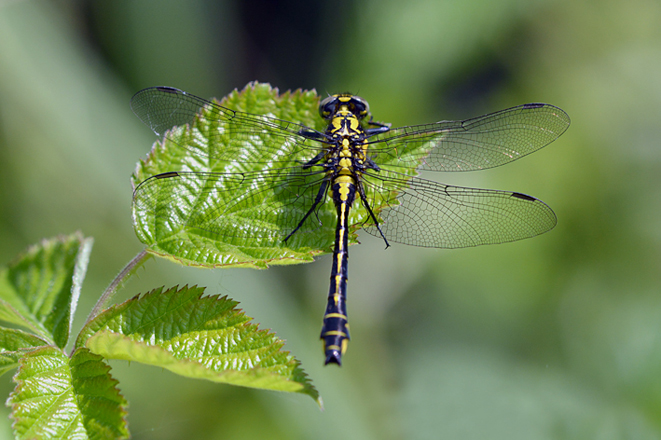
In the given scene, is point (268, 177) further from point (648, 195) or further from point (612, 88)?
point (612, 88)

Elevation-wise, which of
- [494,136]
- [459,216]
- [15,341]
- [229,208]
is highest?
[494,136]

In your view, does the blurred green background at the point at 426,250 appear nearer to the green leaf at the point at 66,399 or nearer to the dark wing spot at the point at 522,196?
the green leaf at the point at 66,399

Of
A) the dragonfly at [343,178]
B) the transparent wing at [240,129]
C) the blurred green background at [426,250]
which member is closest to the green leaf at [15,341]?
the dragonfly at [343,178]

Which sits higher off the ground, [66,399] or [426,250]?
[426,250]

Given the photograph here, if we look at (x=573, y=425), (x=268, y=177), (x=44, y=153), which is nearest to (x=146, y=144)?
(x=44, y=153)

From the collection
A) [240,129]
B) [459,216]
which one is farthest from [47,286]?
[459,216]

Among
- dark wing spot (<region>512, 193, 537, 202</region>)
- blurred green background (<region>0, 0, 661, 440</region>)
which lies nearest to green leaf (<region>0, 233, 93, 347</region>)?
blurred green background (<region>0, 0, 661, 440</region>)

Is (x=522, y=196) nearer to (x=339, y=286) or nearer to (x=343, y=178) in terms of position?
(x=343, y=178)

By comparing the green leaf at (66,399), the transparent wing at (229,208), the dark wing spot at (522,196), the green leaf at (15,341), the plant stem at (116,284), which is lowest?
the green leaf at (66,399)

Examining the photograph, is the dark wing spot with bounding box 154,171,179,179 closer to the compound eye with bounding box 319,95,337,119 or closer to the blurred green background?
the compound eye with bounding box 319,95,337,119
